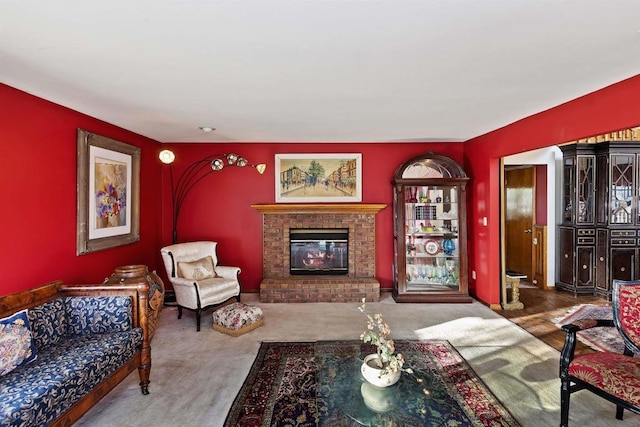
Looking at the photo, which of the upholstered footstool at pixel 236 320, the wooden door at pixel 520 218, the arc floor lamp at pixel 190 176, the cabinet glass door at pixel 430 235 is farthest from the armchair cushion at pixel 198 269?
the wooden door at pixel 520 218

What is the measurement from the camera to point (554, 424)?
89.2 inches

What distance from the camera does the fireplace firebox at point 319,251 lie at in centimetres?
543

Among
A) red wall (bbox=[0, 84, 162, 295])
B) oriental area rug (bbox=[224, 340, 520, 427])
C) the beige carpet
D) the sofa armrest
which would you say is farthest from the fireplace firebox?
the sofa armrest

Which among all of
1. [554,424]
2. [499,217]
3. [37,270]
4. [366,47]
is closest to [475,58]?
[366,47]

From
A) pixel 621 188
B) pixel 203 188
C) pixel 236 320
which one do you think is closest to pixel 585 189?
pixel 621 188

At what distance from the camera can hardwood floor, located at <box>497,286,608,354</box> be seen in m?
3.67

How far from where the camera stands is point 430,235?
17.4 feet

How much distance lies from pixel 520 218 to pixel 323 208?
4.01 meters

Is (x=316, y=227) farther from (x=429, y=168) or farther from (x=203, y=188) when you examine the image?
Result: (x=429, y=168)

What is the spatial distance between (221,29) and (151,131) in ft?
10.8

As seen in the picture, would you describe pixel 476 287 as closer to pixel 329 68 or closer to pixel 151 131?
pixel 329 68

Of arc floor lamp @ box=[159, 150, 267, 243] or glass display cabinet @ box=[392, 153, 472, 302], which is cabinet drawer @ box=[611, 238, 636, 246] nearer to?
glass display cabinet @ box=[392, 153, 472, 302]

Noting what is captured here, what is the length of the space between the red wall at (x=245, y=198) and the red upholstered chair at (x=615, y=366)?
3281mm

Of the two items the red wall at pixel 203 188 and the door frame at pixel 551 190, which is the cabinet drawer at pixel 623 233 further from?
the red wall at pixel 203 188
